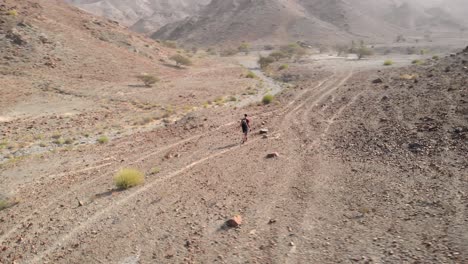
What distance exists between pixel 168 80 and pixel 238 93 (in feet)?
42.5

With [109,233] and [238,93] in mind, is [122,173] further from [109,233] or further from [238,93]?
[238,93]

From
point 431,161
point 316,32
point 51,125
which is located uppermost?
point 316,32

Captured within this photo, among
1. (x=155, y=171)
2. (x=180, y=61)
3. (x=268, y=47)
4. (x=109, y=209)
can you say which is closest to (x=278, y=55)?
(x=180, y=61)

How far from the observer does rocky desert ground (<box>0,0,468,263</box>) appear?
8984 mm

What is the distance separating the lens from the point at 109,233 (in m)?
10.6

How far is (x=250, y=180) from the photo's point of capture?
1333 cm

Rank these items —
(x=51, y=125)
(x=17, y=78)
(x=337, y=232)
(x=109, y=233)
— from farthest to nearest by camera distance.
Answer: (x=17, y=78)
(x=51, y=125)
(x=109, y=233)
(x=337, y=232)

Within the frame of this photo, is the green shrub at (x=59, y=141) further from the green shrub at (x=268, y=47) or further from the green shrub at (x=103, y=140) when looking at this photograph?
the green shrub at (x=268, y=47)

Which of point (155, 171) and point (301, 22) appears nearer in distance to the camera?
point (155, 171)

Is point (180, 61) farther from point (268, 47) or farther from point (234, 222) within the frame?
point (268, 47)

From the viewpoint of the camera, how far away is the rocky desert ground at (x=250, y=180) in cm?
898

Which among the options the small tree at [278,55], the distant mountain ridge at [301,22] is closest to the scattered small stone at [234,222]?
the small tree at [278,55]

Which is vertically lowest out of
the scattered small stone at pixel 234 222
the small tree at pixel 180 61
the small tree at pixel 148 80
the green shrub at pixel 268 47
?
the scattered small stone at pixel 234 222

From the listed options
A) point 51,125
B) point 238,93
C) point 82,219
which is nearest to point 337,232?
point 82,219
